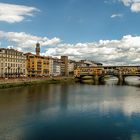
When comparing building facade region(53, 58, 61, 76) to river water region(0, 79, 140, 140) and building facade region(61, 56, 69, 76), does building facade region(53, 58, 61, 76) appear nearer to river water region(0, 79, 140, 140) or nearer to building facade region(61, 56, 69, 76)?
building facade region(61, 56, 69, 76)

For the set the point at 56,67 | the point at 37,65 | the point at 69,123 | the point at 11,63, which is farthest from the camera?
the point at 56,67

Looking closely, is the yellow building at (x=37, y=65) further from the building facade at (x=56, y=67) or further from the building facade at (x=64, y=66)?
the building facade at (x=64, y=66)

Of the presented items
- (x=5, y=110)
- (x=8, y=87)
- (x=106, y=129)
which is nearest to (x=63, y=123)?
(x=106, y=129)

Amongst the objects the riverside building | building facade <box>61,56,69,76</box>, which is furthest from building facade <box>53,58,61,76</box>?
the riverside building

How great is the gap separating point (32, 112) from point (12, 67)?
64540 mm

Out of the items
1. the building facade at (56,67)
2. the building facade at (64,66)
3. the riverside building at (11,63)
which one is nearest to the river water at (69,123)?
the riverside building at (11,63)

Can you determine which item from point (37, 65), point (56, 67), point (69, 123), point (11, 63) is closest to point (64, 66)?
point (56, 67)

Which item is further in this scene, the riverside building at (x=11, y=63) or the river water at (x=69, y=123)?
the riverside building at (x=11, y=63)

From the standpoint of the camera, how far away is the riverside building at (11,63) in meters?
88.9

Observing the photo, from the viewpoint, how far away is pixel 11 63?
94.5 meters

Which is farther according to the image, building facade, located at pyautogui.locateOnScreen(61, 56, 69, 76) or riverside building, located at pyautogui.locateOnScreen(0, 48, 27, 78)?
building facade, located at pyautogui.locateOnScreen(61, 56, 69, 76)

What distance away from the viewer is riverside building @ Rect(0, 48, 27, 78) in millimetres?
88875

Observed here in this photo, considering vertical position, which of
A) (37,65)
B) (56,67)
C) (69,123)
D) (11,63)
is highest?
(11,63)

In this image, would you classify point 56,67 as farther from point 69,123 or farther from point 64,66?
point 69,123
